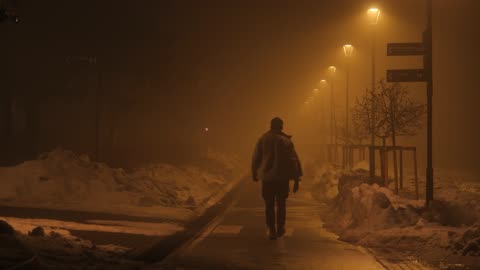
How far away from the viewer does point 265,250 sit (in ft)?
34.7

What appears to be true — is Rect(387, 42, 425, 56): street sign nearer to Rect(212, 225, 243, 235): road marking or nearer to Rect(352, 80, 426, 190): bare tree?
Rect(352, 80, 426, 190): bare tree

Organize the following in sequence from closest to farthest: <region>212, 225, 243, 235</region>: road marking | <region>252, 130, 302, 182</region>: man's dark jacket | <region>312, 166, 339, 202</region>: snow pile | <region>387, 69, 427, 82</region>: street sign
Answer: <region>252, 130, 302, 182</region>: man's dark jacket, <region>212, 225, 243, 235</region>: road marking, <region>387, 69, 427, 82</region>: street sign, <region>312, 166, 339, 202</region>: snow pile

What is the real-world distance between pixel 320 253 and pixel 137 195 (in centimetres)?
960

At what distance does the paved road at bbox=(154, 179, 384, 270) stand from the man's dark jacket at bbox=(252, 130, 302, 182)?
3.60ft

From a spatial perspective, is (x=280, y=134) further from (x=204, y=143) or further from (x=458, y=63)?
(x=458, y=63)

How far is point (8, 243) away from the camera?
26.3 feet

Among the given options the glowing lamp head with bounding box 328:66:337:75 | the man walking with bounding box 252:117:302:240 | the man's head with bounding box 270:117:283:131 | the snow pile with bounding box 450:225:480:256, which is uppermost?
the glowing lamp head with bounding box 328:66:337:75

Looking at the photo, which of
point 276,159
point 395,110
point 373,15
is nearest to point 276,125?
point 276,159

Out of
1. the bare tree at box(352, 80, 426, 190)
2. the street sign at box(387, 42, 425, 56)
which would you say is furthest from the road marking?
the bare tree at box(352, 80, 426, 190)

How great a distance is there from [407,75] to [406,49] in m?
0.59

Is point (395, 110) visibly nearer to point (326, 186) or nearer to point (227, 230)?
point (326, 186)

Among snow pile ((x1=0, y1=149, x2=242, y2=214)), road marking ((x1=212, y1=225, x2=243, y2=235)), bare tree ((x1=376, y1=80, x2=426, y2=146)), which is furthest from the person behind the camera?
bare tree ((x1=376, y1=80, x2=426, y2=146))

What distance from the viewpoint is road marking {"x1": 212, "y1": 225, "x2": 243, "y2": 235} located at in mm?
13154

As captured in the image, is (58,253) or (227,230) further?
(227,230)
